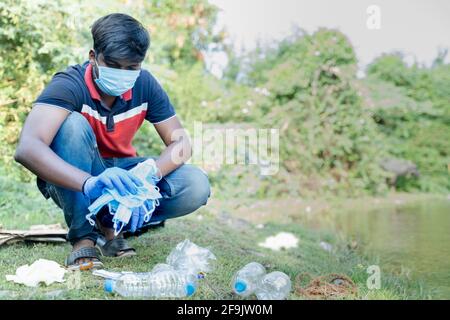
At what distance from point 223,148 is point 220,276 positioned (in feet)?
11.8

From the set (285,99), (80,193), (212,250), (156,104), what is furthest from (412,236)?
(80,193)

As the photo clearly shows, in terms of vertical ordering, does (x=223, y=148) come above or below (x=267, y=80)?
below

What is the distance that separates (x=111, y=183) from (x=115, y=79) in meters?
0.50

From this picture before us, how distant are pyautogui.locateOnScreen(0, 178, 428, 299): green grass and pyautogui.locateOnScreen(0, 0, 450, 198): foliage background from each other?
1.05 meters

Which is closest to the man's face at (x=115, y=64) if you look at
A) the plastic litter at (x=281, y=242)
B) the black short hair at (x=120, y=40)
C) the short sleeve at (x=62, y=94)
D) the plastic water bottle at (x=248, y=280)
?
the black short hair at (x=120, y=40)

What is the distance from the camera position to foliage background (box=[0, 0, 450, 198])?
4969 mm

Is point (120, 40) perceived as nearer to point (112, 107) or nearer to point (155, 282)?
point (112, 107)

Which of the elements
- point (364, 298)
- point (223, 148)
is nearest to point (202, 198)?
point (364, 298)

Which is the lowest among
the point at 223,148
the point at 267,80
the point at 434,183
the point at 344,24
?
the point at 434,183

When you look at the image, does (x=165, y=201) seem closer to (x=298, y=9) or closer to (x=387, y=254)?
(x=387, y=254)

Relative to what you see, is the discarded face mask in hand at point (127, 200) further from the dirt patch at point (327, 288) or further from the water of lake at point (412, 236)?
the water of lake at point (412, 236)

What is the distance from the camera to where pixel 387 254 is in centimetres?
393

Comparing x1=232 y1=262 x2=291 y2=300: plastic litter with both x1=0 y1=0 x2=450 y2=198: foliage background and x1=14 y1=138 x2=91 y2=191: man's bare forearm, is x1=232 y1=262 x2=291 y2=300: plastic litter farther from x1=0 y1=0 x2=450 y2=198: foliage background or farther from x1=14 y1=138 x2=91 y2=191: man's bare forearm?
x1=0 y1=0 x2=450 y2=198: foliage background

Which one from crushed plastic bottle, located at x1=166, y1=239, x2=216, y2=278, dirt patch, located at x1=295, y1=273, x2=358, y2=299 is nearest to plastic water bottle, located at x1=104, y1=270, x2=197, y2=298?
crushed plastic bottle, located at x1=166, y1=239, x2=216, y2=278
